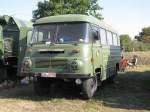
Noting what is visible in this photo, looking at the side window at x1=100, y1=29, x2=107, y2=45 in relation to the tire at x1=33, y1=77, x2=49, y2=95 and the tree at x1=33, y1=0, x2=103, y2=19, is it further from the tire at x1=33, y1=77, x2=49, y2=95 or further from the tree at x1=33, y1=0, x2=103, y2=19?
the tree at x1=33, y1=0, x2=103, y2=19

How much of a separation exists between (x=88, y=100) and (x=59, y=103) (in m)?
1.12

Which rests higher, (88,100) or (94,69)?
(94,69)

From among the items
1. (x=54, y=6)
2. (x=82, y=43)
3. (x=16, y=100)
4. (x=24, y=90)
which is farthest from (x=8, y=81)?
(x=54, y=6)

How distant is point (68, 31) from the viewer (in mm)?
12680

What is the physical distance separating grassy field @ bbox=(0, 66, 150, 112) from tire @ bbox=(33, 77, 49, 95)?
0.89 feet

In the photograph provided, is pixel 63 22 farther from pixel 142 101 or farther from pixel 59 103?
pixel 142 101

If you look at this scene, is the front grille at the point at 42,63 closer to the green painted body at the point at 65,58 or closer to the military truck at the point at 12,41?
the green painted body at the point at 65,58

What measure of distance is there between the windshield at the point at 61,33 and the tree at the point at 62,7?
19763mm

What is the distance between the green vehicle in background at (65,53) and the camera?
12.0 meters

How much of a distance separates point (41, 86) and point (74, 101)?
5.47ft

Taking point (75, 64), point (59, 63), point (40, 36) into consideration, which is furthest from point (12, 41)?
point (75, 64)

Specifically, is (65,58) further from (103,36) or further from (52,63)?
(103,36)

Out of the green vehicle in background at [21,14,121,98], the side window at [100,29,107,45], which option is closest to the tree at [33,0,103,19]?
the side window at [100,29,107,45]

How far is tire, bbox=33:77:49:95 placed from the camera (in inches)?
525
